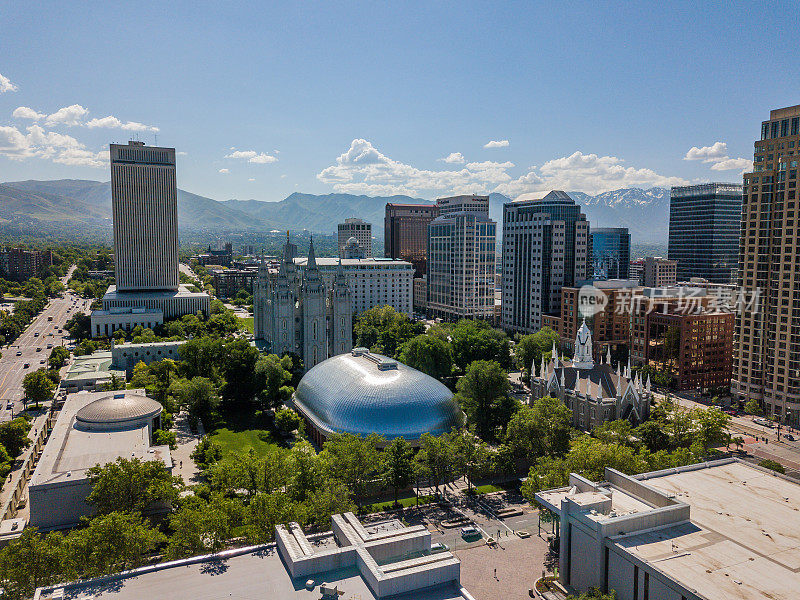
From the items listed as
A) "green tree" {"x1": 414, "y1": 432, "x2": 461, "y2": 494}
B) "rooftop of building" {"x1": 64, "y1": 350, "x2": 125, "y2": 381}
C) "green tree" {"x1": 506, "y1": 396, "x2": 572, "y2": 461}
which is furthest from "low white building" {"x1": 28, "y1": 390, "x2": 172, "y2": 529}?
"green tree" {"x1": 506, "y1": 396, "x2": 572, "y2": 461}

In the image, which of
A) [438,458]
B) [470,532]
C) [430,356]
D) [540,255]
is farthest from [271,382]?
[540,255]

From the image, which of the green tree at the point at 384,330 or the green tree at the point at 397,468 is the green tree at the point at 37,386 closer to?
the green tree at the point at 384,330

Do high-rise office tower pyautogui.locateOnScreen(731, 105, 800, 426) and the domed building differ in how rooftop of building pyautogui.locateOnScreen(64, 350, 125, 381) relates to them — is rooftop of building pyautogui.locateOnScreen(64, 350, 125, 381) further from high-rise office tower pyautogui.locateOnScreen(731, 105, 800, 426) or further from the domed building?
high-rise office tower pyautogui.locateOnScreen(731, 105, 800, 426)

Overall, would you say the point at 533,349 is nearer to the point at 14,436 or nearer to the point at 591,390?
the point at 591,390

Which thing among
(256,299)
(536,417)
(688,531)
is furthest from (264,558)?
(256,299)

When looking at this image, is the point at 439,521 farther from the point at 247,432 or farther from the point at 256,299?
the point at 256,299

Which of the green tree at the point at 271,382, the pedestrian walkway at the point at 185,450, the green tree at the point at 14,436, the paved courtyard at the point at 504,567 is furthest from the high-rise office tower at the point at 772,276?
the green tree at the point at 14,436

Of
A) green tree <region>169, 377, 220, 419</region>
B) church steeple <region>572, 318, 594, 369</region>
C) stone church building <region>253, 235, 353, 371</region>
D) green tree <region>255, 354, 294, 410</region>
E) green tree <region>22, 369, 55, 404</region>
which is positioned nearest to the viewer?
green tree <region>169, 377, 220, 419</region>
